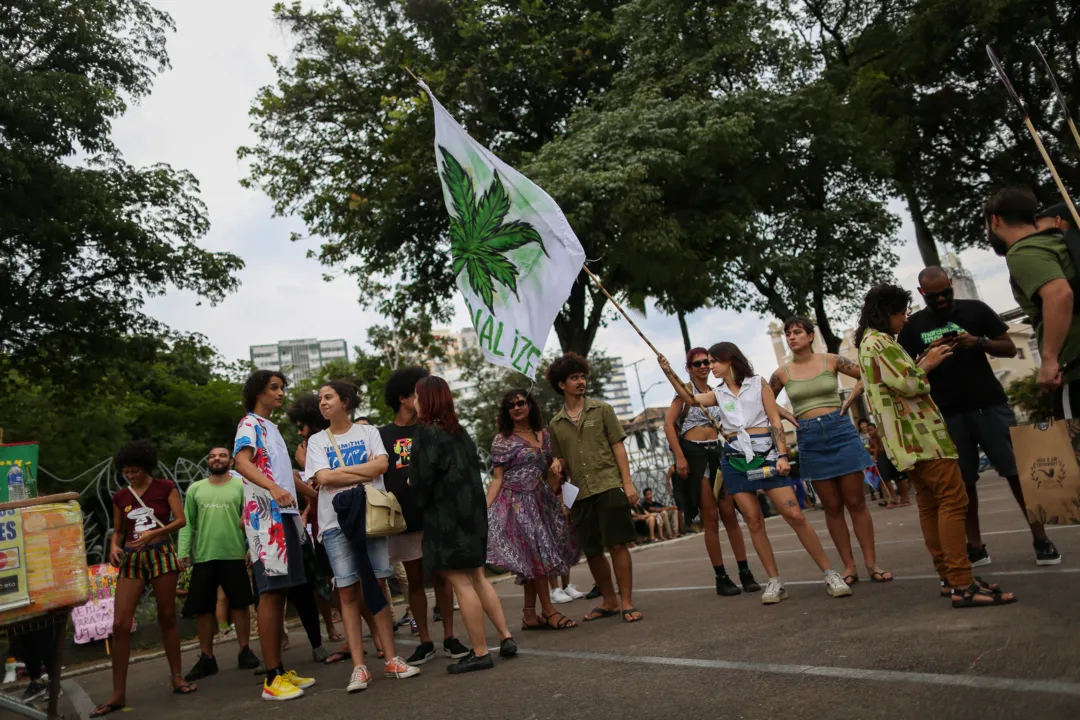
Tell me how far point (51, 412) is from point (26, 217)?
25.7ft

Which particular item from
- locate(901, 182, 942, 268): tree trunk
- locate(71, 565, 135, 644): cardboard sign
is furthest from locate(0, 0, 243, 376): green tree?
locate(901, 182, 942, 268): tree trunk

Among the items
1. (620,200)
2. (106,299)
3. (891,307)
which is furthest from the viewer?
(106,299)

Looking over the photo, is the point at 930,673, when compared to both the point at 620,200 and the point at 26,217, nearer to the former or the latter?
the point at 620,200

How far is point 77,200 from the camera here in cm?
1698

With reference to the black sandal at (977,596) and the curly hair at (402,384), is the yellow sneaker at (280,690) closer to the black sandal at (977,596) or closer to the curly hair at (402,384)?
the curly hair at (402,384)

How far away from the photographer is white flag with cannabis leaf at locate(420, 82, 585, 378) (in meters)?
6.73

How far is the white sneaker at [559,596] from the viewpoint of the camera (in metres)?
8.76

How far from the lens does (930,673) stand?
3.42m

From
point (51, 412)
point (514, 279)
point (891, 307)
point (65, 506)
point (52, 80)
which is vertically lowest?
point (65, 506)

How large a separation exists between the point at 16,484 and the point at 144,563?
5.73 feet

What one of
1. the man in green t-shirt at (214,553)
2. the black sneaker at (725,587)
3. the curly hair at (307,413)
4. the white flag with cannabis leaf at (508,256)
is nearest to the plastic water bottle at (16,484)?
the man in green t-shirt at (214,553)

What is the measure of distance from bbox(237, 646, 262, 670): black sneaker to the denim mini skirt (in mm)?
4683

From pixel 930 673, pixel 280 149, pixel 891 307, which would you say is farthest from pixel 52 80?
pixel 930 673

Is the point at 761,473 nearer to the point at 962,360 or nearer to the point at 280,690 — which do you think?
the point at 962,360
